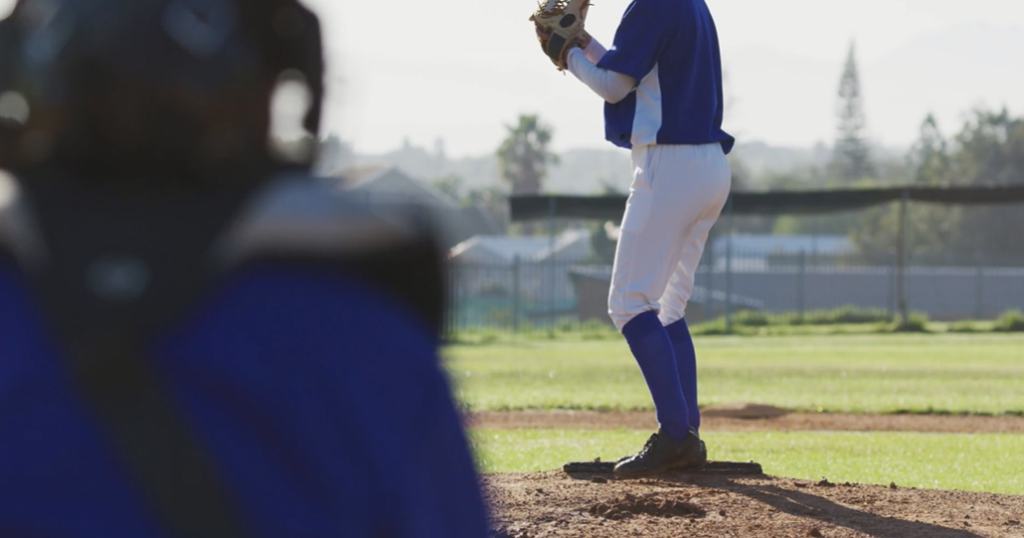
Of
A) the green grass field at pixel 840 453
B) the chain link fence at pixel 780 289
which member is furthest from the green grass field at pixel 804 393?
the chain link fence at pixel 780 289

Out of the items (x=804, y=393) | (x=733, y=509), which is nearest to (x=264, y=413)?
(x=733, y=509)

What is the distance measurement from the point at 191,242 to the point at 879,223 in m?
83.7

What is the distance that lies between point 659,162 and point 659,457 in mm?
1167

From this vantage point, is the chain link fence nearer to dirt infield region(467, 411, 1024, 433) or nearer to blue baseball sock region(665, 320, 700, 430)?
dirt infield region(467, 411, 1024, 433)

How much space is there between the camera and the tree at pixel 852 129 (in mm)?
128750

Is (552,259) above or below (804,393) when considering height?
above

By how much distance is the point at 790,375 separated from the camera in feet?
46.2

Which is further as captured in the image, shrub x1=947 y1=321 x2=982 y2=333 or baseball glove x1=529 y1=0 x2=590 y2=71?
shrub x1=947 y1=321 x2=982 y2=333

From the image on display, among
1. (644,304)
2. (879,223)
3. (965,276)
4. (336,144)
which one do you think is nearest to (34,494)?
(336,144)

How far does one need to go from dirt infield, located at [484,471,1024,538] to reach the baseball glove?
1.71 m

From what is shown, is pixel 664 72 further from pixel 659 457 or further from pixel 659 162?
pixel 659 457

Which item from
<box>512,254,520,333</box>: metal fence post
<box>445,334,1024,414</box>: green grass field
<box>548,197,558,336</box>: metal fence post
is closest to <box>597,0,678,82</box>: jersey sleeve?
<box>445,334,1024,414</box>: green grass field

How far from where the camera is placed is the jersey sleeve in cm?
473

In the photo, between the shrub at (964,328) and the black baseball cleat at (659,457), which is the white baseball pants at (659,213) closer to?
the black baseball cleat at (659,457)
